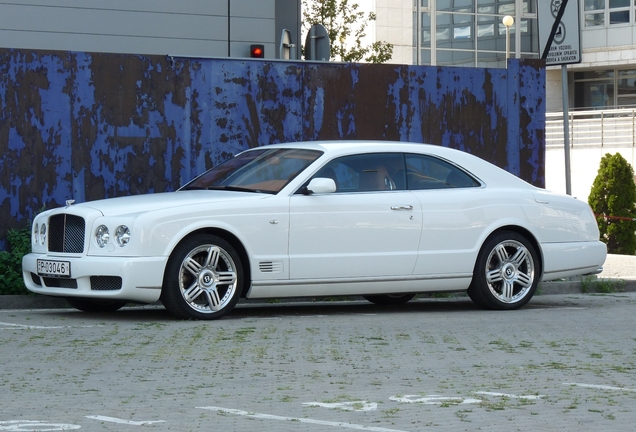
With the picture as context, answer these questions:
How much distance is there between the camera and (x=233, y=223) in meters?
10.2

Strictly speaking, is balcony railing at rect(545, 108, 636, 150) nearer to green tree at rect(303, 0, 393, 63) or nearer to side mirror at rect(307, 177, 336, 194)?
green tree at rect(303, 0, 393, 63)

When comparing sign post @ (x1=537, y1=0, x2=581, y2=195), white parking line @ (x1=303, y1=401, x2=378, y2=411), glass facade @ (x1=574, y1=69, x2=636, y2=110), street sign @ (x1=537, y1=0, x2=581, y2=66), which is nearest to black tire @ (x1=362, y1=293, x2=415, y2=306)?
sign post @ (x1=537, y1=0, x2=581, y2=195)

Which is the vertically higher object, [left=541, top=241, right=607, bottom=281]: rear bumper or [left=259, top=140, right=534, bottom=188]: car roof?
[left=259, top=140, right=534, bottom=188]: car roof

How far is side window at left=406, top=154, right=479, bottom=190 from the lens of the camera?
11211 millimetres

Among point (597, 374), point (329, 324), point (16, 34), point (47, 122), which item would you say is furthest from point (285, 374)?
point (16, 34)

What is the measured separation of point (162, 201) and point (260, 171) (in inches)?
44.8

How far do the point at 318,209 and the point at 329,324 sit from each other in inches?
40.4

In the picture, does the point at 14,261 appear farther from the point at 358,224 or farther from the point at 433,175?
the point at 433,175

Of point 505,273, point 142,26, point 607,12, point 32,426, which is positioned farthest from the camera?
point 607,12

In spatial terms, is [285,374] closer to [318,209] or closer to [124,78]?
[318,209]

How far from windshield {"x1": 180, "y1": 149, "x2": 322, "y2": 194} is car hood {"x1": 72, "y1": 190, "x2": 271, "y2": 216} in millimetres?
232

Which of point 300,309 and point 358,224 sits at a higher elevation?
point 358,224

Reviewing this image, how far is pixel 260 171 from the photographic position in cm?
1097

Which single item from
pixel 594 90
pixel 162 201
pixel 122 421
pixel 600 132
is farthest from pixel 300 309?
pixel 594 90
